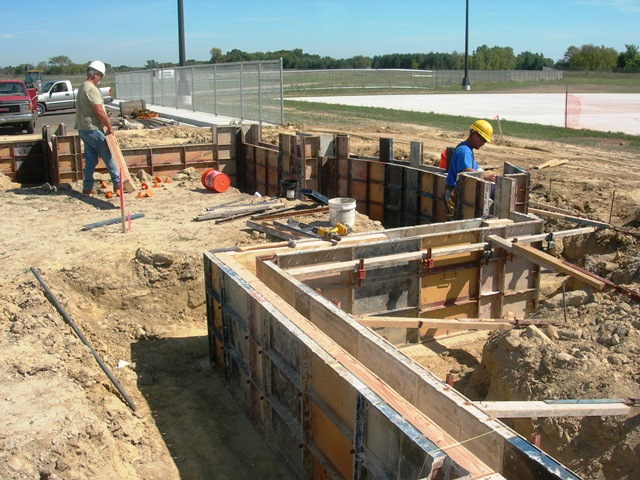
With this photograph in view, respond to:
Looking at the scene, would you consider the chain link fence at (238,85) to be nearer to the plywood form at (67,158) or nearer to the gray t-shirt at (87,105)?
the plywood form at (67,158)

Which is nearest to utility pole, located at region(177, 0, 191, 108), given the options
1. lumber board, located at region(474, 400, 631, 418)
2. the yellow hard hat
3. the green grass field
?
the green grass field

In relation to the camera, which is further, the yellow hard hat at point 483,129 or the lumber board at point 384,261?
the yellow hard hat at point 483,129

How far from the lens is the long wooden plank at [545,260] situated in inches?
287

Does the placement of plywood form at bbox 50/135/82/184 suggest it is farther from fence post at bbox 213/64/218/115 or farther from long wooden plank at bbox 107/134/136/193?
fence post at bbox 213/64/218/115

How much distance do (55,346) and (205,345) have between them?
6.94 feet

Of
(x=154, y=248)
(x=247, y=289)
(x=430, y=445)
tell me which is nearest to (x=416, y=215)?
(x=154, y=248)

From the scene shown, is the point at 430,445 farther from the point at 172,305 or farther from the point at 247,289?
the point at 172,305

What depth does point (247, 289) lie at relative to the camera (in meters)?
6.23

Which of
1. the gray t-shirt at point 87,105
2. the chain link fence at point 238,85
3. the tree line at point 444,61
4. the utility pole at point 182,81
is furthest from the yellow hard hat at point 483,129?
the tree line at point 444,61

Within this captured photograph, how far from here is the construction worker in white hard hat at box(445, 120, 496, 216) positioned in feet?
31.2

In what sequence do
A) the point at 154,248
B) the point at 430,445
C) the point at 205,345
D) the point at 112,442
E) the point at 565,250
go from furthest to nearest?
1. the point at 565,250
2. the point at 154,248
3. the point at 205,345
4. the point at 112,442
5. the point at 430,445

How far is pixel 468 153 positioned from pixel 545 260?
273cm

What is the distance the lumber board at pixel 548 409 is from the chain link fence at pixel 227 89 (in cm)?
1871

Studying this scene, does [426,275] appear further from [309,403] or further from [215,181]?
[215,181]
